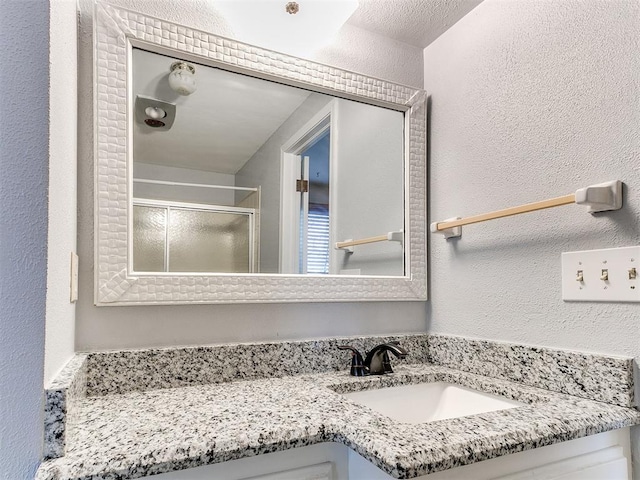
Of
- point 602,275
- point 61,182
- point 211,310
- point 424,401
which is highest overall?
point 61,182

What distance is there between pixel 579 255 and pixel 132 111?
1.15m

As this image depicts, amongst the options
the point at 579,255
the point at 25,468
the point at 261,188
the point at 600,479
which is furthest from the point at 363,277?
the point at 25,468

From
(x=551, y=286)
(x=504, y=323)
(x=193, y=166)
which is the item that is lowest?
(x=504, y=323)

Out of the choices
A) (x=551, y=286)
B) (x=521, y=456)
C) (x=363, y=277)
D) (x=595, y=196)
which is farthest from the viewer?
(x=363, y=277)

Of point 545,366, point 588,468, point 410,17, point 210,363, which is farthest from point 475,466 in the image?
point 410,17

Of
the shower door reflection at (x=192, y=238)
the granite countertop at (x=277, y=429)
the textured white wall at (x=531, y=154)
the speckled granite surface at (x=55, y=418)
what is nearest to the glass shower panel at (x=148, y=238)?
the shower door reflection at (x=192, y=238)

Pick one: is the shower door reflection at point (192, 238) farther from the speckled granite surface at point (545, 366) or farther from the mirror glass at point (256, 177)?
the speckled granite surface at point (545, 366)

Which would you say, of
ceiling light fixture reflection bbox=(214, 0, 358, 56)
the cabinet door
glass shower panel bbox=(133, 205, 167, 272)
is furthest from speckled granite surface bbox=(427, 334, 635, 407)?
ceiling light fixture reflection bbox=(214, 0, 358, 56)

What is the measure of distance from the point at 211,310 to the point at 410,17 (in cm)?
110

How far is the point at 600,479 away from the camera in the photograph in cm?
83

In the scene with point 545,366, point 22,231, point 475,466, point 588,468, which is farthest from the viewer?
point 545,366

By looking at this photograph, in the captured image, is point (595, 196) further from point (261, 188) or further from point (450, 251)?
point (261, 188)

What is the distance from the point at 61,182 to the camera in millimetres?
751

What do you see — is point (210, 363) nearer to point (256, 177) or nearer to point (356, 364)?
point (356, 364)
